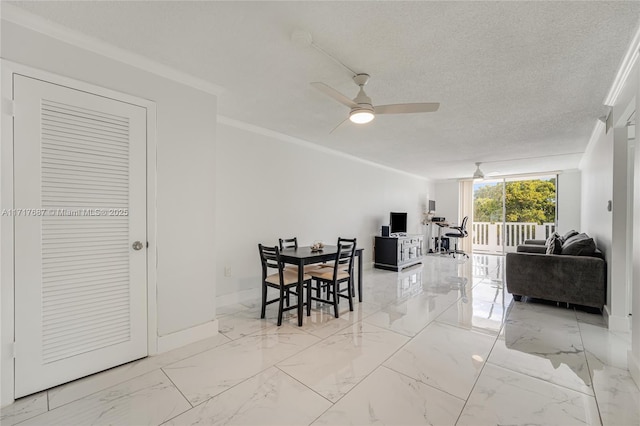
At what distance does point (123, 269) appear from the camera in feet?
7.32

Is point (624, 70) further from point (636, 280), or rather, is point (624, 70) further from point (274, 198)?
point (274, 198)

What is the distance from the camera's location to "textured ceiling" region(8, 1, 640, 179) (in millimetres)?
1676

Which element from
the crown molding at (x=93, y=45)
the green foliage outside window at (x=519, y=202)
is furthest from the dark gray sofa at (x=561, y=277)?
the green foliage outside window at (x=519, y=202)

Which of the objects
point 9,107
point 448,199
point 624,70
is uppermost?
point 624,70

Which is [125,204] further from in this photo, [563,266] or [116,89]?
[563,266]

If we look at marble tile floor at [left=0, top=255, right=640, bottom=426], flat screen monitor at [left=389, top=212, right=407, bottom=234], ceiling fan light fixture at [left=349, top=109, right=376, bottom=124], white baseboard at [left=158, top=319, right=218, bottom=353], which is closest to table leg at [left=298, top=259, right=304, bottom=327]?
marble tile floor at [left=0, top=255, right=640, bottom=426]

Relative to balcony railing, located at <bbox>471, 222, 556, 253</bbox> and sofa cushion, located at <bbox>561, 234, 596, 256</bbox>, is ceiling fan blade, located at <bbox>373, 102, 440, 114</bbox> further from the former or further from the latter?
balcony railing, located at <bbox>471, 222, 556, 253</bbox>

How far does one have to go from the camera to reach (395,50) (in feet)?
6.72

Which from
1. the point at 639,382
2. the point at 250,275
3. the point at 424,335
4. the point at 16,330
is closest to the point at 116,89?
the point at 16,330

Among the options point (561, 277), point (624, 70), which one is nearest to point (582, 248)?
point (561, 277)

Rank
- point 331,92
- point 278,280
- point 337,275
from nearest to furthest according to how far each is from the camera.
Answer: point 331,92 → point 278,280 → point 337,275

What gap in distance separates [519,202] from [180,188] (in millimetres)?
9124

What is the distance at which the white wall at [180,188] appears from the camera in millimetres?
2318

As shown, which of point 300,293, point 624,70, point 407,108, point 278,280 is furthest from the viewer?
point 278,280
